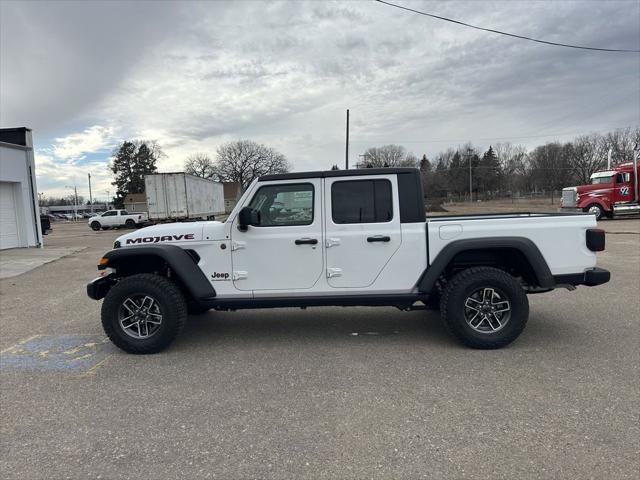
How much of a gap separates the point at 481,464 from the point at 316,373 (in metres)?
1.73

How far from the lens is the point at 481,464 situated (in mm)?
2609

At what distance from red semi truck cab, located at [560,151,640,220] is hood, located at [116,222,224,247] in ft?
84.0

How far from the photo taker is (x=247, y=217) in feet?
14.6

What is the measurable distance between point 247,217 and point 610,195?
88.3 feet

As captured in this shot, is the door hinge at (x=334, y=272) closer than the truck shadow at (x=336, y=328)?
Yes

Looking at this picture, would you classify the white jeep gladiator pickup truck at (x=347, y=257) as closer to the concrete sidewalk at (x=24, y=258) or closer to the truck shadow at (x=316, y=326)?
the truck shadow at (x=316, y=326)

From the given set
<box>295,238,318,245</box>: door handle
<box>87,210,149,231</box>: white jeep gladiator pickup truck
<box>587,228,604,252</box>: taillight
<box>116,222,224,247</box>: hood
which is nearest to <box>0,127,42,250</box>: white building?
<box>116,222,224,247</box>: hood

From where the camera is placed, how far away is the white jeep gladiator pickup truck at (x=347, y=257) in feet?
14.6

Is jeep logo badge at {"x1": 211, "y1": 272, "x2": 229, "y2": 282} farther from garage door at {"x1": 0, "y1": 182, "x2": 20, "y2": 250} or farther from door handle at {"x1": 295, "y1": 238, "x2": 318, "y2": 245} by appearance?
garage door at {"x1": 0, "y1": 182, "x2": 20, "y2": 250}

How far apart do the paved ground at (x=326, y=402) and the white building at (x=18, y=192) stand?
44.2 feet

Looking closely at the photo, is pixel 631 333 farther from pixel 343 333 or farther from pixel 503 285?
pixel 343 333

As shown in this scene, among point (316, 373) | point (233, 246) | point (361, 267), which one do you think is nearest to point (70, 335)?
point (233, 246)

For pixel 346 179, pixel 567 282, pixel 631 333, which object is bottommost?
pixel 631 333

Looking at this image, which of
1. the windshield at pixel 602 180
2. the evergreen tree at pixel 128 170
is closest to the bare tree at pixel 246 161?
the evergreen tree at pixel 128 170
